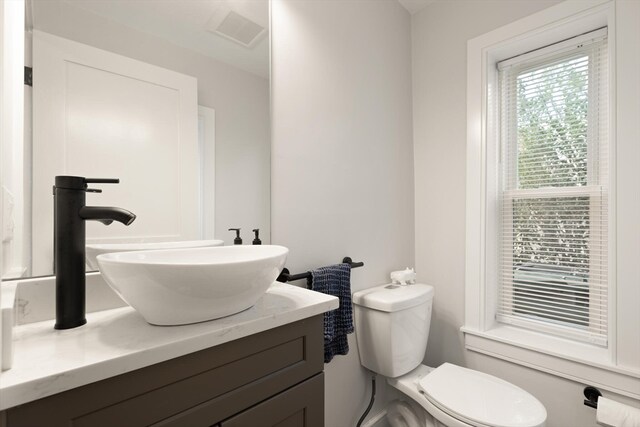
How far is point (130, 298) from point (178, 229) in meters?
0.40

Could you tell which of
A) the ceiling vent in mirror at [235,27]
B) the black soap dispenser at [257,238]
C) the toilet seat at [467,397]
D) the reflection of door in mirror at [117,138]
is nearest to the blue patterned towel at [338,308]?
the black soap dispenser at [257,238]

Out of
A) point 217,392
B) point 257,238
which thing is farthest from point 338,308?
point 217,392

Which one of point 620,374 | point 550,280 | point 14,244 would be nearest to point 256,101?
point 14,244

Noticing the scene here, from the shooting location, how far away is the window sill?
3.99ft

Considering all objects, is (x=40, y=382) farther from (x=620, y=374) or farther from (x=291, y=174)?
(x=620, y=374)

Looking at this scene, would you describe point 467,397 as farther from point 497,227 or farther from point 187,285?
point 187,285

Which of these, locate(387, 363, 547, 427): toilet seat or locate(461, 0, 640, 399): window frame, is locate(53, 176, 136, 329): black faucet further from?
locate(461, 0, 640, 399): window frame

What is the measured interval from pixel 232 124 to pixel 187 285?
75cm

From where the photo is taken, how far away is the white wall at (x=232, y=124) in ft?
3.12

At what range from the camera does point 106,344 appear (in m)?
0.56

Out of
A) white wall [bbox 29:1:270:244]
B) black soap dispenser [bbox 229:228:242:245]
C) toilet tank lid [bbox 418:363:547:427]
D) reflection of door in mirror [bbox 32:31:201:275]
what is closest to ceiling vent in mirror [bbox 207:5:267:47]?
white wall [bbox 29:1:270:244]

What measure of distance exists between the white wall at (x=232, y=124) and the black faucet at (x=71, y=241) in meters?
0.44

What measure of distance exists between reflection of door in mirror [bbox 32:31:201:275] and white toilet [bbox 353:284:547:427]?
92 cm

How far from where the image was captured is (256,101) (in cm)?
119
